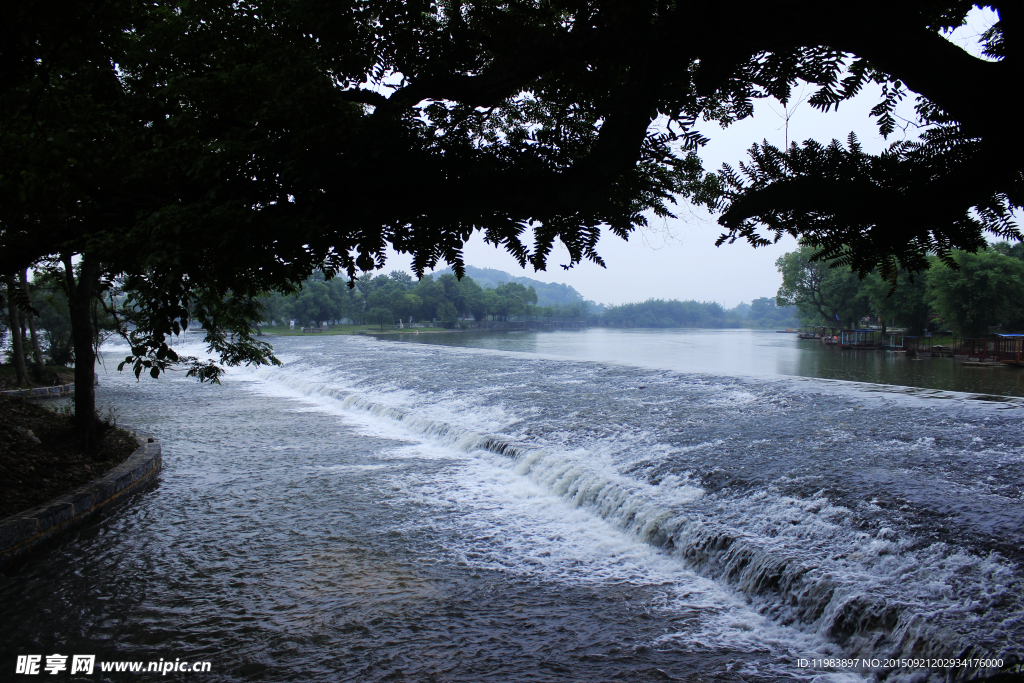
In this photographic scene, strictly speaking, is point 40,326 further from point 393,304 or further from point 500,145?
point 393,304

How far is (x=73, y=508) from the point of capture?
777cm

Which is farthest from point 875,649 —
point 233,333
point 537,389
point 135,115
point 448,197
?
point 537,389

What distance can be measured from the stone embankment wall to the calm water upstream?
0.75ft

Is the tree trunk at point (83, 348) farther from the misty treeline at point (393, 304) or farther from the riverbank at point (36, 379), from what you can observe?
the misty treeline at point (393, 304)

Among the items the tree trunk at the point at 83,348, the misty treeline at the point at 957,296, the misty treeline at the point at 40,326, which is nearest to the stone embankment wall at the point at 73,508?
the tree trunk at the point at 83,348

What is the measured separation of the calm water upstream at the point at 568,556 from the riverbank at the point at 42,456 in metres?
0.83

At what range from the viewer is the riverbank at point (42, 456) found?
25.4ft

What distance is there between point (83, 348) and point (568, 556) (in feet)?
26.1

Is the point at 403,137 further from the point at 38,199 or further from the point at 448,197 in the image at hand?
the point at 38,199

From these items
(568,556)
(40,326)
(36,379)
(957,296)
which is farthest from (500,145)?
(957,296)

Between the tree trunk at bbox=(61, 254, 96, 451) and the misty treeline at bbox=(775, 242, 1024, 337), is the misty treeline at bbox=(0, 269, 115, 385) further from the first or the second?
the misty treeline at bbox=(775, 242, 1024, 337)

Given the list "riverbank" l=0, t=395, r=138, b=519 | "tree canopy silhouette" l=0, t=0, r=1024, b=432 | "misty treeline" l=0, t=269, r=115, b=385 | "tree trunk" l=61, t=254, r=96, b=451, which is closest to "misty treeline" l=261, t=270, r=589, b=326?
"misty treeline" l=0, t=269, r=115, b=385

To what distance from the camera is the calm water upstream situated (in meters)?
5.24

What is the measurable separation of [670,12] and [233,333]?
9576 millimetres
